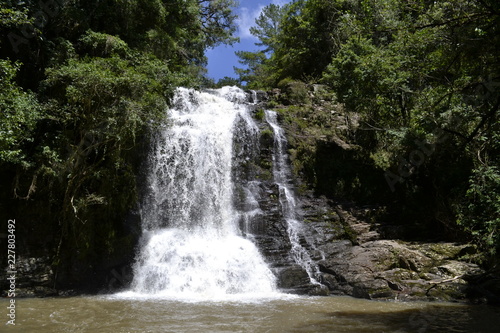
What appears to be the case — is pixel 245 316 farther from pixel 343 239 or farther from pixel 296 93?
pixel 296 93

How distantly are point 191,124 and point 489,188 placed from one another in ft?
32.7

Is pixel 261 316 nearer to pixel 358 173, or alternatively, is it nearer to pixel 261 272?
pixel 261 272

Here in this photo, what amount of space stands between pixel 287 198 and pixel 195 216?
3262mm

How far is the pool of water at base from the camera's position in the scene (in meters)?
5.97

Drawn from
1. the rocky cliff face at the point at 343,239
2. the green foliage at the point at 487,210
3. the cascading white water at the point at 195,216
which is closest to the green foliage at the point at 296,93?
the rocky cliff face at the point at 343,239

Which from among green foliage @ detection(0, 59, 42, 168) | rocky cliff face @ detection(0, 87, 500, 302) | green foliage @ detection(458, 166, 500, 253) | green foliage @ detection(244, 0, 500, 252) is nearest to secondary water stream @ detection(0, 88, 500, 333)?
rocky cliff face @ detection(0, 87, 500, 302)

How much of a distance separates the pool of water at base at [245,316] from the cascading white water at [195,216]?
1147 millimetres

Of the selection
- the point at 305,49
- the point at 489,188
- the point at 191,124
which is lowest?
the point at 489,188

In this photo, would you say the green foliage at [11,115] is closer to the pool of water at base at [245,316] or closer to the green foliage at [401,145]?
the pool of water at base at [245,316]

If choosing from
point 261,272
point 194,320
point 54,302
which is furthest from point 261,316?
point 54,302

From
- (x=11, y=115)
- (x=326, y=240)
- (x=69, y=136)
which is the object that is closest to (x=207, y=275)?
(x=326, y=240)

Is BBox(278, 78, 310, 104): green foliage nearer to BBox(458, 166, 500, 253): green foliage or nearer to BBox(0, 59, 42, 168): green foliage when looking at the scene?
BBox(458, 166, 500, 253): green foliage

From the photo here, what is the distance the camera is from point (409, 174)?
13406 millimetres

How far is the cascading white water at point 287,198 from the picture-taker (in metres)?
10.7
